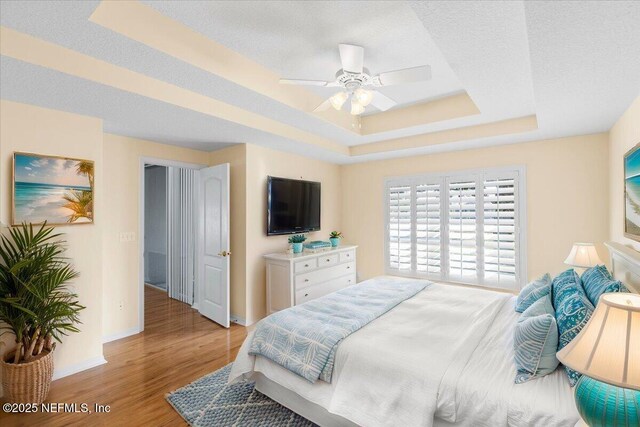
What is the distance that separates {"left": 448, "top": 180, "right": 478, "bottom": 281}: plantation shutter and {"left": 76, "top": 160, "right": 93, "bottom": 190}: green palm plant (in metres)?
4.25

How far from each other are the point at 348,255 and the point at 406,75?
127 inches

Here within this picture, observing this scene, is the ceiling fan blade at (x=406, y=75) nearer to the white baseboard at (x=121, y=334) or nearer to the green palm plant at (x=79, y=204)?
the green palm plant at (x=79, y=204)

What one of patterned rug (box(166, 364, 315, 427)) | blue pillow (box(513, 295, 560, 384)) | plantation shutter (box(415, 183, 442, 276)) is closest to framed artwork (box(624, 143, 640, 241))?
blue pillow (box(513, 295, 560, 384))

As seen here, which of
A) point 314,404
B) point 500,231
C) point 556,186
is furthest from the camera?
point 500,231

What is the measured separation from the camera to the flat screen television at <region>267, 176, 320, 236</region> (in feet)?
13.8

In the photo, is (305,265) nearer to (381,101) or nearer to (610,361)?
(381,101)

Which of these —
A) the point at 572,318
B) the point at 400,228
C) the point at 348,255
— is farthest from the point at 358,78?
the point at 348,255

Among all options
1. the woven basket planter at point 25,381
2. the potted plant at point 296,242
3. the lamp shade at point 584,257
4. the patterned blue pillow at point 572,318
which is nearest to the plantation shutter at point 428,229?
the lamp shade at point 584,257

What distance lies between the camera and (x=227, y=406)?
Answer: 2.27 metres

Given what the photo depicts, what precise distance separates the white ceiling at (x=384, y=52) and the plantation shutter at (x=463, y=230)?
126cm

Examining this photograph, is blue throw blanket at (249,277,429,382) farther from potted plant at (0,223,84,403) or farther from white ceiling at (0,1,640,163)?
white ceiling at (0,1,640,163)

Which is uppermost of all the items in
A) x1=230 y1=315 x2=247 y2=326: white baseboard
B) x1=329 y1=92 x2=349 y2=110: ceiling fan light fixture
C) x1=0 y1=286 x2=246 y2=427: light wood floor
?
x1=329 y1=92 x2=349 y2=110: ceiling fan light fixture

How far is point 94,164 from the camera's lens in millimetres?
2863

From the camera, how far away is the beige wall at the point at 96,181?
7.97 feet
